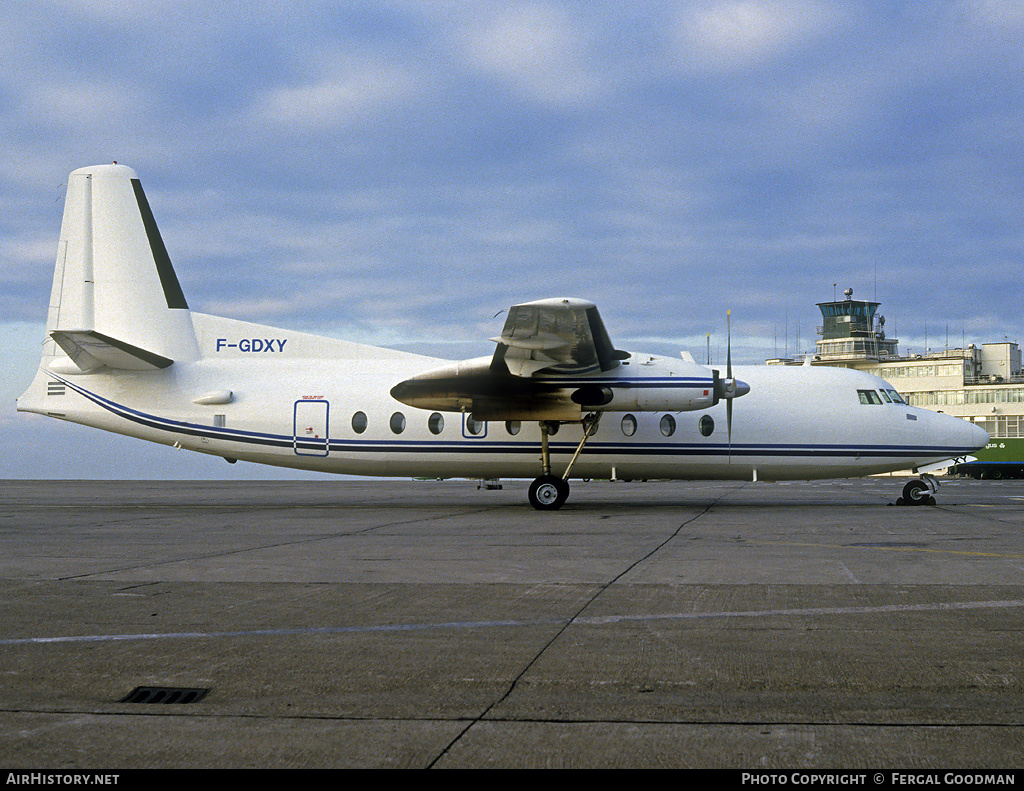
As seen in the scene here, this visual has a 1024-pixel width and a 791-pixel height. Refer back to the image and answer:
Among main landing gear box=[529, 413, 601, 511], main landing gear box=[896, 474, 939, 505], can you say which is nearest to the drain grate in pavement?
main landing gear box=[529, 413, 601, 511]

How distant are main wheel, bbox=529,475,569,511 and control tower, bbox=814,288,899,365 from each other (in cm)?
7722

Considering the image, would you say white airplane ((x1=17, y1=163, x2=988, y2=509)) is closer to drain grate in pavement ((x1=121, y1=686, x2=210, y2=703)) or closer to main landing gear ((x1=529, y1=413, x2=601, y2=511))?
main landing gear ((x1=529, y1=413, x2=601, y2=511))

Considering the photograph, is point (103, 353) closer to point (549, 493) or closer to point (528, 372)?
point (528, 372)

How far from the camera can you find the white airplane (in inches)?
859

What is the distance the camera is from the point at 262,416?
22.9m

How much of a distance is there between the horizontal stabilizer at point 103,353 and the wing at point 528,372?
6496mm

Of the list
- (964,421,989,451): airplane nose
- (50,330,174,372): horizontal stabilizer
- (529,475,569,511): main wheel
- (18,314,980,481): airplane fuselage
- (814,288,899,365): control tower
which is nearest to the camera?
(50,330,174,372): horizontal stabilizer

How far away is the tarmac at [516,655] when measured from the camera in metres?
4.39

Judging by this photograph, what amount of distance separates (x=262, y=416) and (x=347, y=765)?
19.7 m

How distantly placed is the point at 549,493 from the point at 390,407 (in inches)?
186

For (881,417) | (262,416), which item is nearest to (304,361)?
(262,416)

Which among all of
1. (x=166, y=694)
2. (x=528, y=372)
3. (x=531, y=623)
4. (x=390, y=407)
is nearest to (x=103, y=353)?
(x=390, y=407)
